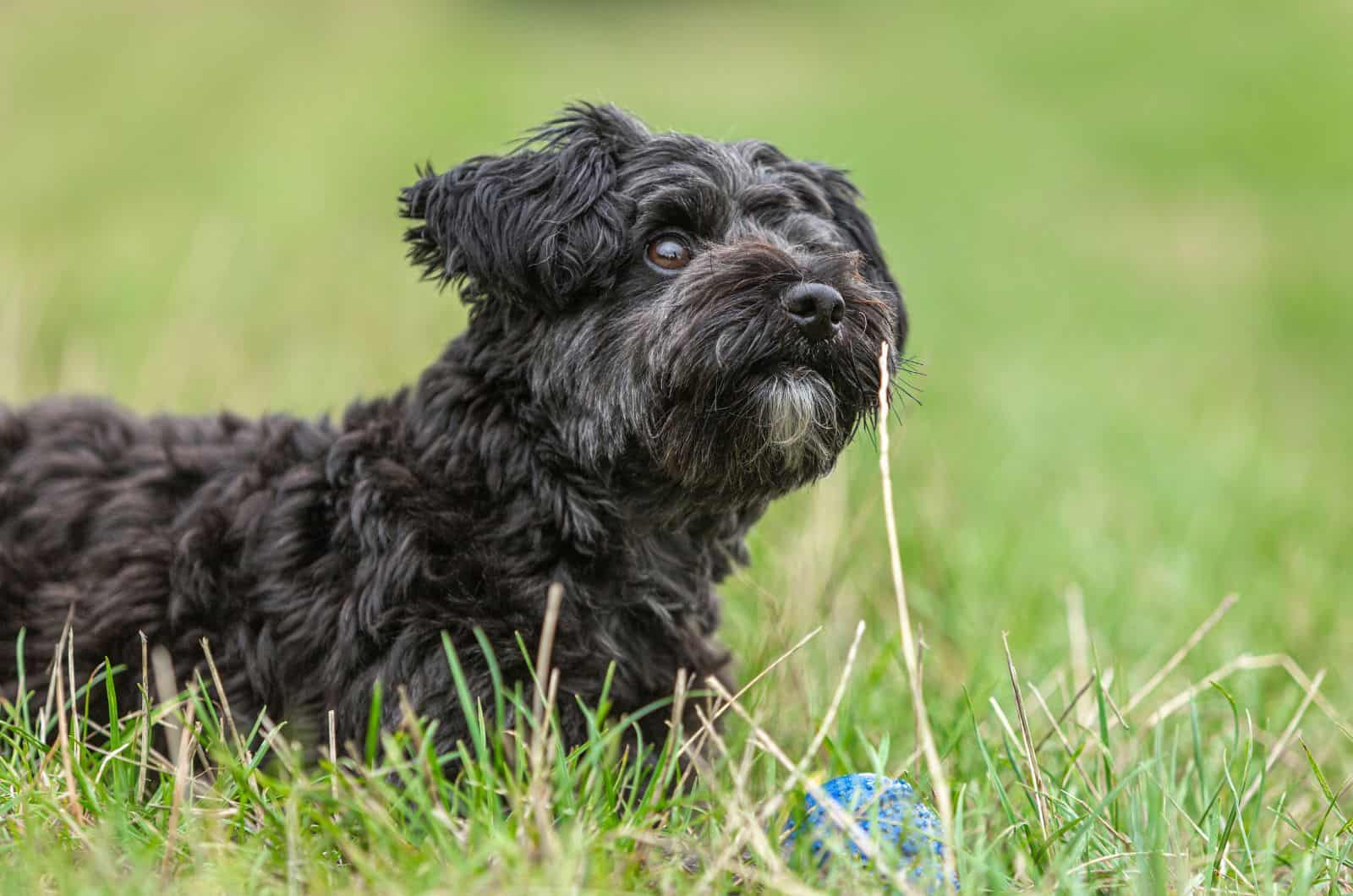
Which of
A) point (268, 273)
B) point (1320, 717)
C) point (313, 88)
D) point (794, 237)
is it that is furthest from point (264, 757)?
point (313, 88)

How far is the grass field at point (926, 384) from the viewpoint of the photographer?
2.73m

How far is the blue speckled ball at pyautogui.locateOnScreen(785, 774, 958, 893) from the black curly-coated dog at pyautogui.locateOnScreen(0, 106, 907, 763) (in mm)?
777

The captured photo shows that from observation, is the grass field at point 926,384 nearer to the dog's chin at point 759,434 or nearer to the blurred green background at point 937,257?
the blurred green background at point 937,257

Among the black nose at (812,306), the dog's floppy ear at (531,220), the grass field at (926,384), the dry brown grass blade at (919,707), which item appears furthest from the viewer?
the dog's floppy ear at (531,220)

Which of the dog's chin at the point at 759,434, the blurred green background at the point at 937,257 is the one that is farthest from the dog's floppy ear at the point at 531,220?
the blurred green background at the point at 937,257

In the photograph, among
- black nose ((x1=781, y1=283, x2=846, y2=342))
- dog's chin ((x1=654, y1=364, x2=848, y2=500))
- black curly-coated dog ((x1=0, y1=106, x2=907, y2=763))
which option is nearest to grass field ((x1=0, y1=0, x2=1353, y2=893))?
black curly-coated dog ((x1=0, y1=106, x2=907, y2=763))

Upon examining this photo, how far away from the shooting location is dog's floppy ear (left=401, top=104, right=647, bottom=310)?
11.4 feet

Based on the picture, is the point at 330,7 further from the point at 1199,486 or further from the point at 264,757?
the point at 264,757

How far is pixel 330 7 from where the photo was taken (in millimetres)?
26891

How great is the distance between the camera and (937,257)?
15828mm

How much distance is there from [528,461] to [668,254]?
0.71 m

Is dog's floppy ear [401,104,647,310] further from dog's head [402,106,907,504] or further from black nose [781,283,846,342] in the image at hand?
black nose [781,283,846,342]

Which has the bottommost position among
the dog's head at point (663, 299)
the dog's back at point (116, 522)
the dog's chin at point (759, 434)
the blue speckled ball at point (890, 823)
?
the blue speckled ball at point (890, 823)

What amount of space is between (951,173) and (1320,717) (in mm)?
16324
